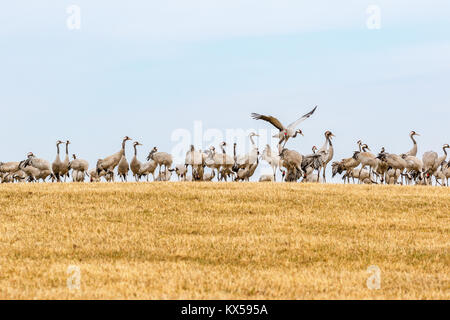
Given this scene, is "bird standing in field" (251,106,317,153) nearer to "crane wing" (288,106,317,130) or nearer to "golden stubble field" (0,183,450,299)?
"crane wing" (288,106,317,130)

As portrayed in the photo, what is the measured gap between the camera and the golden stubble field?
16.7 metres

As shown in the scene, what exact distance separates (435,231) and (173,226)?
9.63m

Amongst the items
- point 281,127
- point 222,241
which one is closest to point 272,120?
point 281,127

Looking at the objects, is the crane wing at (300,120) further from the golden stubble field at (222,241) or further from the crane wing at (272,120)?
the golden stubble field at (222,241)

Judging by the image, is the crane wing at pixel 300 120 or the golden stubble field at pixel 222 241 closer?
the golden stubble field at pixel 222 241

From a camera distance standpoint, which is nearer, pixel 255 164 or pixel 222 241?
pixel 222 241

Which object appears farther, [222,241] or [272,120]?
[272,120]

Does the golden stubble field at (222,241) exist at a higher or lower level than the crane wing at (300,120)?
lower

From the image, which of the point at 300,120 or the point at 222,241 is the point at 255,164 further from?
the point at 222,241

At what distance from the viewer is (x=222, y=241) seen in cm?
2312

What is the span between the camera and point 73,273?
1817 centimetres

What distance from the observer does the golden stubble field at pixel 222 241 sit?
16.7 meters

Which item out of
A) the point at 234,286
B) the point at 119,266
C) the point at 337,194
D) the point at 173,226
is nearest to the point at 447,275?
the point at 234,286

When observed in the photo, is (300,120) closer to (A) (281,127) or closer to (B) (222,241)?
(A) (281,127)
